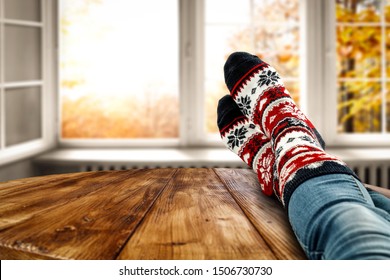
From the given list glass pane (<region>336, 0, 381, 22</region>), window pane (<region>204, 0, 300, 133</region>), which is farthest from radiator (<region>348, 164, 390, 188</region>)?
glass pane (<region>336, 0, 381, 22</region>)

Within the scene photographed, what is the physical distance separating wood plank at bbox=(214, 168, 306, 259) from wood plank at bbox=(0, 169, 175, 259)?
0.17 meters

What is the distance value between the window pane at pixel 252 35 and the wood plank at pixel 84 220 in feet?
5.09

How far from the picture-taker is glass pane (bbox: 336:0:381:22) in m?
2.58

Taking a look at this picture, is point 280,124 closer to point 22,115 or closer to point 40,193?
point 40,193

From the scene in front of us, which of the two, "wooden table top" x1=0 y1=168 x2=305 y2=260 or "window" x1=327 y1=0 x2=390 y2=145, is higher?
"window" x1=327 y1=0 x2=390 y2=145

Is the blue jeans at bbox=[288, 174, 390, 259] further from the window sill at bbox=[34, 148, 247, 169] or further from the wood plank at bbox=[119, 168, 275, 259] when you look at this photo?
the window sill at bbox=[34, 148, 247, 169]

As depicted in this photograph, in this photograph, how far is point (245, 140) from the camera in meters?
1.32

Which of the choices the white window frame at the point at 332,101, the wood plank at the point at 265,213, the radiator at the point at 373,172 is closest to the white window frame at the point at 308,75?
the white window frame at the point at 332,101

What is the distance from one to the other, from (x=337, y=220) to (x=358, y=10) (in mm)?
2242

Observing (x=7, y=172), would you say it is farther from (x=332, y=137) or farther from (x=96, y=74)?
(x=332, y=137)

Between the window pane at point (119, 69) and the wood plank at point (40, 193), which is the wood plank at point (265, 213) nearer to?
the wood plank at point (40, 193)

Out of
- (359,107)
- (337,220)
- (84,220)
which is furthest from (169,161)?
(337,220)
